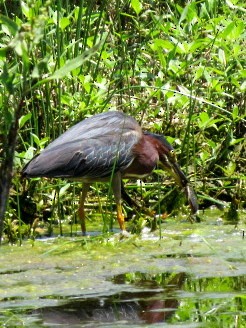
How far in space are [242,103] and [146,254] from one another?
233 centimetres

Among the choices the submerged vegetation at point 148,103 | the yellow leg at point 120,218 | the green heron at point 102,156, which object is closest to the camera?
the green heron at point 102,156

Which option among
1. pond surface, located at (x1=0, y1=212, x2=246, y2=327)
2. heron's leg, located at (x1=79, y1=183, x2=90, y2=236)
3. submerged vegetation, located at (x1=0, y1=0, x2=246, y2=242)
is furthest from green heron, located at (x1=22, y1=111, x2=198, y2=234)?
pond surface, located at (x1=0, y1=212, x2=246, y2=327)

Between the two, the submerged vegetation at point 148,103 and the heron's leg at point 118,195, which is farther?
the submerged vegetation at point 148,103

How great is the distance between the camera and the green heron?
613cm

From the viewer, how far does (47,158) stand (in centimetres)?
609

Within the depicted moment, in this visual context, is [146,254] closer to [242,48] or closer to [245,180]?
[245,180]

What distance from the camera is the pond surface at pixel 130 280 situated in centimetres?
402

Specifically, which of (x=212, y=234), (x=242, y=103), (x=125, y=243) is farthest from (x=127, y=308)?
(x=242, y=103)

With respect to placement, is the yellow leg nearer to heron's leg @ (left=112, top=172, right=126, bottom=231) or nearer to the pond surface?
heron's leg @ (left=112, top=172, right=126, bottom=231)

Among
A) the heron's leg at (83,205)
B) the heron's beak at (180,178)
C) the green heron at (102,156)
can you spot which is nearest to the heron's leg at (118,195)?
the green heron at (102,156)

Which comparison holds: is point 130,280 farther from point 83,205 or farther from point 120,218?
point 83,205

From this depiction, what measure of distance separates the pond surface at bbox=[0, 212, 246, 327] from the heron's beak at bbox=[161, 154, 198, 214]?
204 mm

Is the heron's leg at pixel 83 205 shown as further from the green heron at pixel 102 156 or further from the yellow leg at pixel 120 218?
the yellow leg at pixel 120 218

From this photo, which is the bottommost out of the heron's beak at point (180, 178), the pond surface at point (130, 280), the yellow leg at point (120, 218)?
→ the pond surface at point (130, 280)
